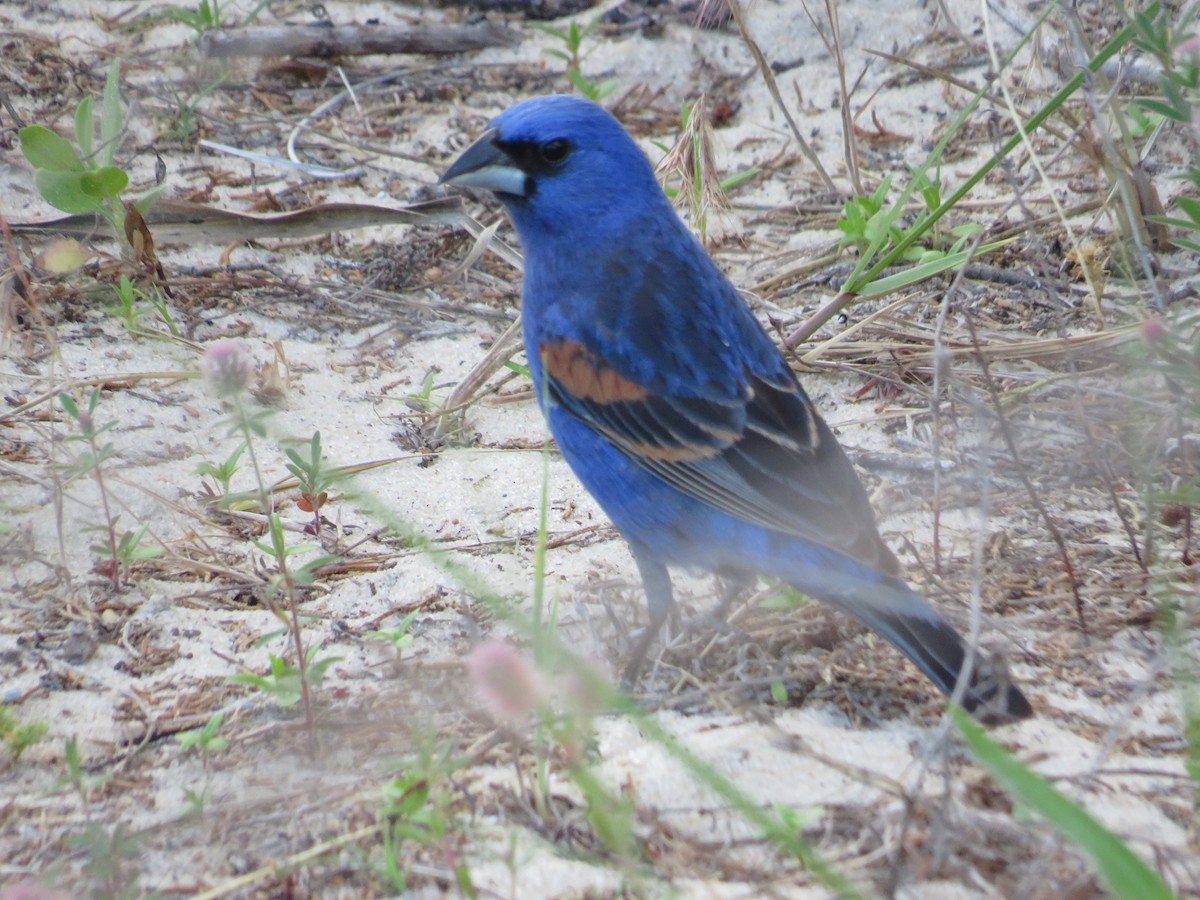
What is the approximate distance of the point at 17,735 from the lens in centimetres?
233

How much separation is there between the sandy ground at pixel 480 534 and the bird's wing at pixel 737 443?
0.26 metres

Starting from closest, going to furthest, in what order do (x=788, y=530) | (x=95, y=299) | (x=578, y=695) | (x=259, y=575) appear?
(x=578, y=695), (x=788, y=530), (x=259, y=575), (x=95, y=299)

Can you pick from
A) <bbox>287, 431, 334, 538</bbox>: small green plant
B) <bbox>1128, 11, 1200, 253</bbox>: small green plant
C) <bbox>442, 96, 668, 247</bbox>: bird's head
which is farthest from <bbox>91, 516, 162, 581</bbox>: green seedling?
<bbox>1128, 11, 1200, 253</bbox>: small green plant

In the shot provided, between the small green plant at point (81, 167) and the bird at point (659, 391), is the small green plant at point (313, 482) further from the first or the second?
the small green plant at point (81, 167)

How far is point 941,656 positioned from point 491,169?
5.47ft

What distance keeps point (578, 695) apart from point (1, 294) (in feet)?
9.30

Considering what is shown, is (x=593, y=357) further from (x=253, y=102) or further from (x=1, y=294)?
(x=253, y=102)

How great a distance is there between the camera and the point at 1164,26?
2846mm

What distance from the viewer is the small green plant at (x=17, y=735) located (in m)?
2.33

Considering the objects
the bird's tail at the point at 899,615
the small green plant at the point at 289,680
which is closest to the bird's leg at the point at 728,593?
the bird's tail at the point at 899,615

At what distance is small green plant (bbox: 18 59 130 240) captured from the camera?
385cm

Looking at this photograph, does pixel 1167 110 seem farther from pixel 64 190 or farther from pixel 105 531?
pixel 64 190

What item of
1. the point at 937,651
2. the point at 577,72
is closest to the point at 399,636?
the point at 937,651

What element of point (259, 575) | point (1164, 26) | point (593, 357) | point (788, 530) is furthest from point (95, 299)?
point (1164, 26)
